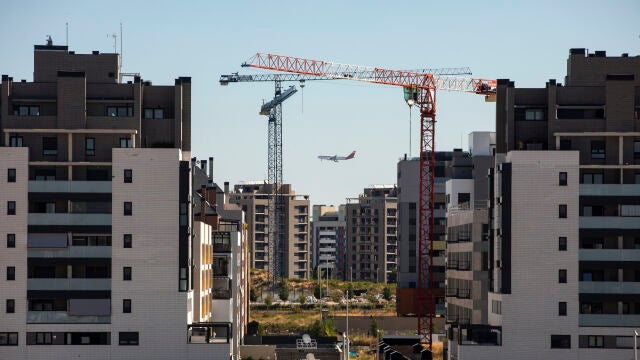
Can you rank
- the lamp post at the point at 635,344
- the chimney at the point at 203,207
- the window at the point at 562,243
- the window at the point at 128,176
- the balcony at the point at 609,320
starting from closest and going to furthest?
the lamp post at the point at 635,344 < the window at the point at 128,176 < the balcony at the point at 609,320 < the window at the point at 562,243 < the chimney at the point at 203,207

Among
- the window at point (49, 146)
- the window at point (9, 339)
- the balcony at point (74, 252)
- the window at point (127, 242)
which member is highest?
the window at point (49, 146)

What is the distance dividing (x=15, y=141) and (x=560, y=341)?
4814 cm

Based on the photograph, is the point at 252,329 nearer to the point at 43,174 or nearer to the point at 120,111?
the point at 120,111

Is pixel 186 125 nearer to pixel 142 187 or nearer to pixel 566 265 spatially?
pixel 142 187

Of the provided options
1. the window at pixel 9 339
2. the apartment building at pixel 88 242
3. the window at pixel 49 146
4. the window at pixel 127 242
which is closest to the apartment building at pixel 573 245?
the apartment building at pixel 88 242

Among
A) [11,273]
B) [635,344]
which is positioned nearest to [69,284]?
[11,273]

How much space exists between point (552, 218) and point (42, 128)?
42967mm

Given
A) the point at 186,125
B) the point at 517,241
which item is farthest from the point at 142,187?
the point at 517,241

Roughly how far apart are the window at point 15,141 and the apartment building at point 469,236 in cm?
3966

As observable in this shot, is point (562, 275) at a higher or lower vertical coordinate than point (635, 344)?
higher

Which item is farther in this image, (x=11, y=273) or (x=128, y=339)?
(x=11, y=273)

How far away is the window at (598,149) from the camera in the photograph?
124875mm

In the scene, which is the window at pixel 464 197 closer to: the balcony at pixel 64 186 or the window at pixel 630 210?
the window at pixel 630 210

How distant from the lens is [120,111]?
409 ft
